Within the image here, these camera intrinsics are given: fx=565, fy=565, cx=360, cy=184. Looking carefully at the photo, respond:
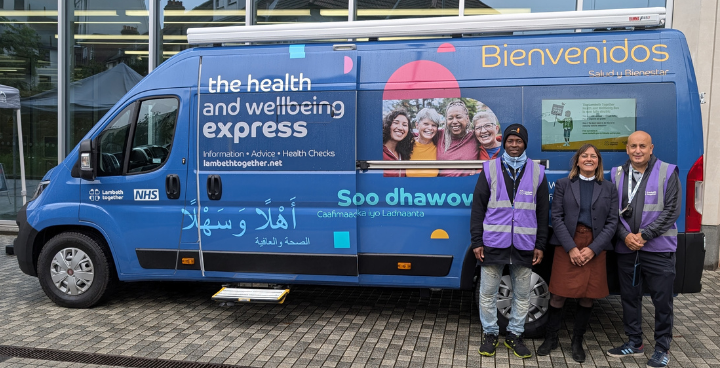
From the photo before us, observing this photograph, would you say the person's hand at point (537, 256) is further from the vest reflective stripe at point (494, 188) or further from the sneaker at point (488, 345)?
the sneaker at point (488, 345)

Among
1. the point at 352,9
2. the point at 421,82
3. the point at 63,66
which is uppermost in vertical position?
the point at 352,9

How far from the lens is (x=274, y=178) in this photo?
4855mm

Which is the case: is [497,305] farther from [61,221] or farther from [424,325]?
[61,221]

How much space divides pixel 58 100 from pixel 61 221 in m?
5.45

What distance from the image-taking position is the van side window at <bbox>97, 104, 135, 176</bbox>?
5160 millimetres

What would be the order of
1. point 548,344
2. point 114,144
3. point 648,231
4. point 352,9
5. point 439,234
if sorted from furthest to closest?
point 352,9
point 114,144
point 439,234
point 548,344
point 648,231

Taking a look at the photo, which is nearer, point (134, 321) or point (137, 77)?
point (134, 321)

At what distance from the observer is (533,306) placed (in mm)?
4539

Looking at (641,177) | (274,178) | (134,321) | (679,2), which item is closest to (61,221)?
(134,321)

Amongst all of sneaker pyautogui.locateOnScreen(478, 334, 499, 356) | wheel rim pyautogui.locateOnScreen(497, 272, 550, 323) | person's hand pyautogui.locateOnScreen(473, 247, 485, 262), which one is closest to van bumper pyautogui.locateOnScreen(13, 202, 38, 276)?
person's hand pyautogui.locateOnScreen(473, 247, 485, 262)

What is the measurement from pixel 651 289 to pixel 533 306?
87 centimetres

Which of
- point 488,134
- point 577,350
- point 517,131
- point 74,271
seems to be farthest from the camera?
point 74,271

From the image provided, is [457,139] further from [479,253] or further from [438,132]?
[479,253]

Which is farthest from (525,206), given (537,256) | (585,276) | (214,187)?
(214,187)
